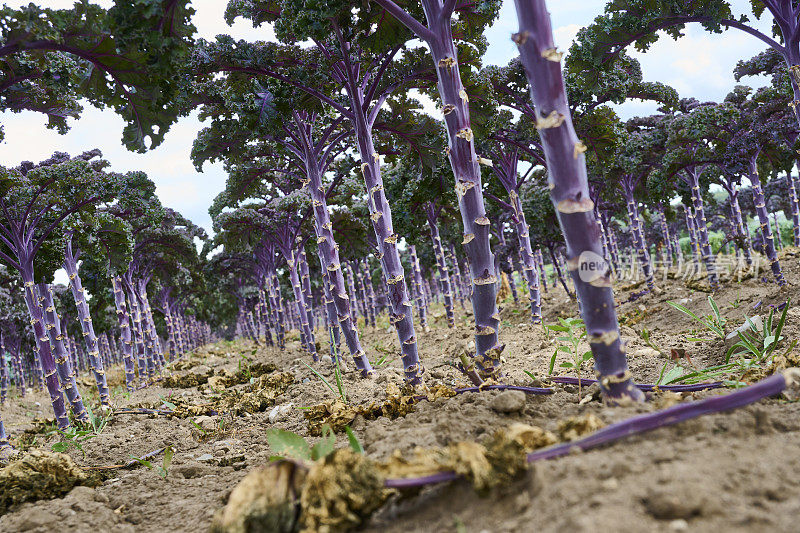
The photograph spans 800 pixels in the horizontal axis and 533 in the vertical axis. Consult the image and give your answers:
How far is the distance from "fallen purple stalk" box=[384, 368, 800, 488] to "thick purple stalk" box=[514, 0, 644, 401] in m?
0.45

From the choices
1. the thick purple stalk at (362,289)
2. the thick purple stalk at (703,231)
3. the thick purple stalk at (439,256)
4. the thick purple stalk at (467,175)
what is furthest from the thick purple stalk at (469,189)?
the thick purple stalk at (362,289)

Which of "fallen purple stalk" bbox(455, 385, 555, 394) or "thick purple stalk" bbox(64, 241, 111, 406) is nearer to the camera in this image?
"fallen purple stalk" bbox(455, 385, 555, 394)

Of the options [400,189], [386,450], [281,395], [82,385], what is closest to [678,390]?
[386,450]

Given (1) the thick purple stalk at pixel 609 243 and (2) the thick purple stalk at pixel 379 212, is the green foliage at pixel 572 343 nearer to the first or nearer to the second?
(2) the thick purple stalk at pixel 379 212

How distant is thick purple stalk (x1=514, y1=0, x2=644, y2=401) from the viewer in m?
2.02

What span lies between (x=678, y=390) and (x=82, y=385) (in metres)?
21.9

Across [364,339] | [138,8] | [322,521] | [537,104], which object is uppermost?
[138,8]

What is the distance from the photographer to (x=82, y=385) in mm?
17891

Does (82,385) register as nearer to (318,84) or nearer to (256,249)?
(256,249)

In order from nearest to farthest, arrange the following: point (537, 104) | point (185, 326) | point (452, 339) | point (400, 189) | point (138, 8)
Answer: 1. point (537, 104)
2. point (138, 8)
3. point (452, 339)
4. point (400, 189)
5. point (185, 326)

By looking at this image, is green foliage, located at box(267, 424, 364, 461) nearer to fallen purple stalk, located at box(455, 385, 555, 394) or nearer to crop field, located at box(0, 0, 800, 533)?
crop field, located at box(0, 0, 800, 533)

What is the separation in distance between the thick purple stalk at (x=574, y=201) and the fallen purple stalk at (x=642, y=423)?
1.48 feet

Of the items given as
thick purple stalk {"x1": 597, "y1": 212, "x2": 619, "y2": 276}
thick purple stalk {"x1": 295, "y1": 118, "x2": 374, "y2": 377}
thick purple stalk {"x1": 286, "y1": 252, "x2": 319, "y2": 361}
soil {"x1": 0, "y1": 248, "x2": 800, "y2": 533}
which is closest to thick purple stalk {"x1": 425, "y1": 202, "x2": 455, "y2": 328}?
thick purple stalk {"x1": 286, "y1": 252, "x2": 319, "y2": 361}

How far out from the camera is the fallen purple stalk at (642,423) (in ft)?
4.95
